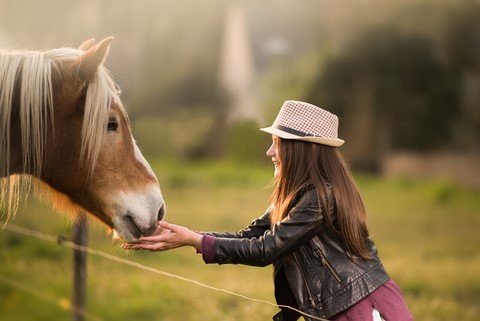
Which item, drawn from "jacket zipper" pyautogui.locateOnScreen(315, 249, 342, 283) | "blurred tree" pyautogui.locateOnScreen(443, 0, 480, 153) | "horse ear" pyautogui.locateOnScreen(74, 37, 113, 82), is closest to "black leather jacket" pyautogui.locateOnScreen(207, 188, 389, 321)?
"jacket zipper" pyautogui.locateOnScreen(315, 249, 342, 283)

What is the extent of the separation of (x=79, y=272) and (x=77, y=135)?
2.23 m

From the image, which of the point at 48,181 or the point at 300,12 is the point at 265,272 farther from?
the point at 300,12

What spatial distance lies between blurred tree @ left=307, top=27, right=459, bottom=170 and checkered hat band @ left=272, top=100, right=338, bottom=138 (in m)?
13.6

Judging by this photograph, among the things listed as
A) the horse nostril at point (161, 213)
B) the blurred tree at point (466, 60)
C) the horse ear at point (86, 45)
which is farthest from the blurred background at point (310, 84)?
the horse nostril at point (161, 213)

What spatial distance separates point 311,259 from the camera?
115 inches

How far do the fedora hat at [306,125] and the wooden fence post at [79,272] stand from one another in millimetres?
2222

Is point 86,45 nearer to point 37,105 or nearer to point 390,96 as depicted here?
point 37,105

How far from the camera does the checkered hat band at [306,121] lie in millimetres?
3014

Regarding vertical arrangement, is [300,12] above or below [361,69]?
above

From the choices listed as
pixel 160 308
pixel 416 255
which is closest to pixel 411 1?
pixel 416 255

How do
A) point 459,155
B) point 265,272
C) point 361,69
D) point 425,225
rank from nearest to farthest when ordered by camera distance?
point 265,272 → point 425,225 → point 459,155 → point 361,69

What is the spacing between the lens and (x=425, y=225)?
11.2 metres

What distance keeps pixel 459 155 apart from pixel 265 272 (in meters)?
9.33

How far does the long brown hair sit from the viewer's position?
2900 millimetres
